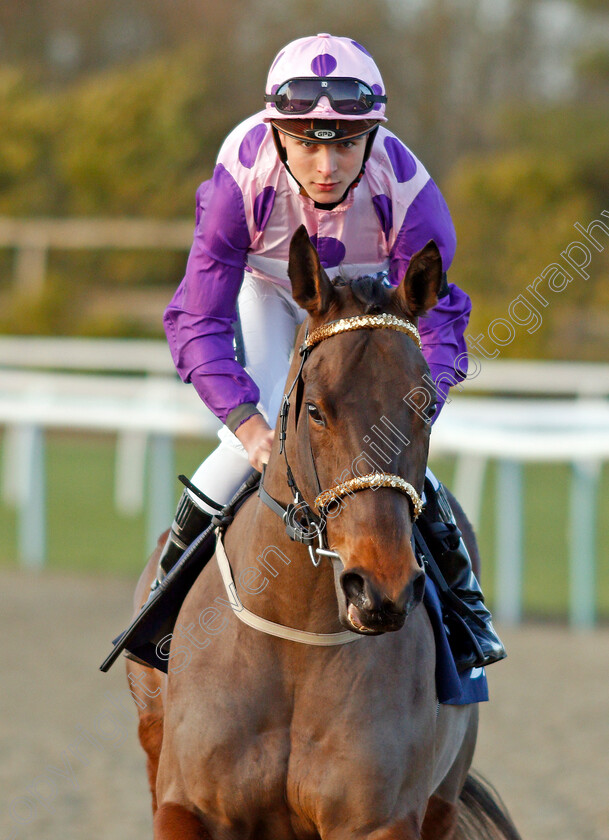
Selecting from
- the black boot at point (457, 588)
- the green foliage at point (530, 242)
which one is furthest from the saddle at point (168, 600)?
the green foliage at point (530, 242)

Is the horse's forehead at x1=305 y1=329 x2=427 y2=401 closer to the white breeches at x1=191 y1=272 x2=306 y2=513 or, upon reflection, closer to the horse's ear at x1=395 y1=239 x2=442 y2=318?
the horse's ear at x1=395 y1=239 x2=442 y2=318

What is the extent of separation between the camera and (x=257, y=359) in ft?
12.1

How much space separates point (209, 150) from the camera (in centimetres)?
2617

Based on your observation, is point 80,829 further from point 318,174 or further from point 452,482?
point 452,482

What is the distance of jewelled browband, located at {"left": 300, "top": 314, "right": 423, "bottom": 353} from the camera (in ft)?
8.80

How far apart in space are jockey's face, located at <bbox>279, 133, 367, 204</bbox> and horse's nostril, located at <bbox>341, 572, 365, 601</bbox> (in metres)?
1.22

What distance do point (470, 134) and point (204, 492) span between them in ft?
78.0

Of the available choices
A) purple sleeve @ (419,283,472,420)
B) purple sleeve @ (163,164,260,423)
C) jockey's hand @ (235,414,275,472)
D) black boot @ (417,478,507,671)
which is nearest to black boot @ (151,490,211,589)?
purple sleeve @ (163,164,260,423)

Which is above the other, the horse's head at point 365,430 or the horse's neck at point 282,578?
the horse's head at point 365,430

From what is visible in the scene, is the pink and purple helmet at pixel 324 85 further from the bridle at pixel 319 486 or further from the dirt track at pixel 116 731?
the dirt track at pixel 116 731

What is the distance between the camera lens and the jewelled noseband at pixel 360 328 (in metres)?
2.51

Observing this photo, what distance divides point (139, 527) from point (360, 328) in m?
9.39

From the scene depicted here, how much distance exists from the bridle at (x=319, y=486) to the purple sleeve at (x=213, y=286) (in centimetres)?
50

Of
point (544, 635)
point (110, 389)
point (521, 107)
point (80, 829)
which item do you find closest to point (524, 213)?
point (521, 107)
